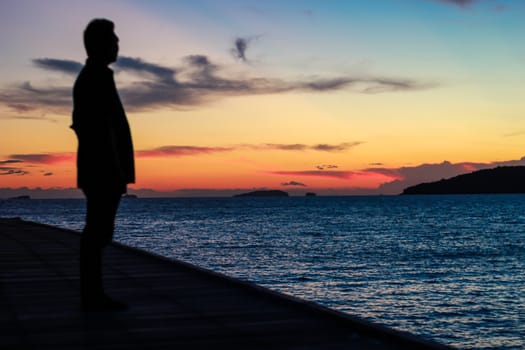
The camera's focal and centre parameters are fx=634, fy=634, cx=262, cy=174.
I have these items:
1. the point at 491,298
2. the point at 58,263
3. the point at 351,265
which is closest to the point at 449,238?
the point at 351,265

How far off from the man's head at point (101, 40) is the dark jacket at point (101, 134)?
0.09 metres

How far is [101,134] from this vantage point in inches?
210

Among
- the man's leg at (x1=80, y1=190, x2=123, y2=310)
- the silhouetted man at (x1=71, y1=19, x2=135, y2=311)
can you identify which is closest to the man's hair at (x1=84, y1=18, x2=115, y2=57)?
the silhouetted man at (x1=71, y1=19, x2=135, y2=311)

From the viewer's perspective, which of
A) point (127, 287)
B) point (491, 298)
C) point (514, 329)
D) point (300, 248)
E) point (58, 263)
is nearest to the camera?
point (127, 287)

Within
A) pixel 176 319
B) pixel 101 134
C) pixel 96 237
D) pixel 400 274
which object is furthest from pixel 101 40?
pixel 400 274

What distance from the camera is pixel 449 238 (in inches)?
2076

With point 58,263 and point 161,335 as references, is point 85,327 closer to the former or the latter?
point 161,335

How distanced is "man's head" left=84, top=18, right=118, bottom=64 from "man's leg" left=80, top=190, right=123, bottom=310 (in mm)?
1166

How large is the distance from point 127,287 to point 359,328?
3386mm

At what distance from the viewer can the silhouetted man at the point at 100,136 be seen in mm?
5324

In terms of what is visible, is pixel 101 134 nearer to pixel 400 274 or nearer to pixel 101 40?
pixel 101 40

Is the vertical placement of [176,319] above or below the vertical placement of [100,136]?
below

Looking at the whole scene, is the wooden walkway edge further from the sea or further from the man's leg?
the sea

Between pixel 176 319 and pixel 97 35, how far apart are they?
98.4 inches
